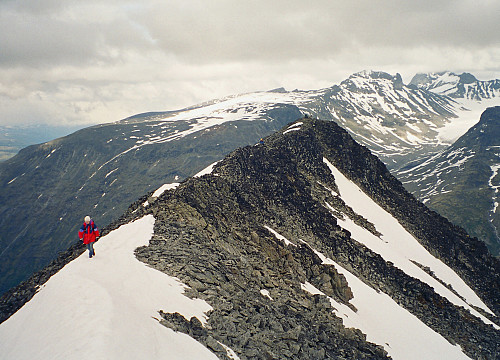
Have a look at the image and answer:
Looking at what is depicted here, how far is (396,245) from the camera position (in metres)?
66.2

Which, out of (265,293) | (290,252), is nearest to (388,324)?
(290,252)

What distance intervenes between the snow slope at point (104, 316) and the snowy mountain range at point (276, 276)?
3.7 inches

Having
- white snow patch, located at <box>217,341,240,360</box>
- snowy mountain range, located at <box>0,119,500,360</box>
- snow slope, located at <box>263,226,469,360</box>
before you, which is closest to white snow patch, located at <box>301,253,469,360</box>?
snow slope, located at <box>263,226,469,360</box>

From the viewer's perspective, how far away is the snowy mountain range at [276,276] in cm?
1922

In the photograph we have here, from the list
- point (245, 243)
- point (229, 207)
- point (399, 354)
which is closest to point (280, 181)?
point (229, 207)

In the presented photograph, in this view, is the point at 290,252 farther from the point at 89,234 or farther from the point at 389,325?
the point at 89,234

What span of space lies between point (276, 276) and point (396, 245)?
38.5 meters

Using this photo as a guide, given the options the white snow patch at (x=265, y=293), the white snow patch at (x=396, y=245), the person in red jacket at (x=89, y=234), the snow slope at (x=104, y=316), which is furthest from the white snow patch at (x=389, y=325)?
the person in red jacket at (x=89, y=234)

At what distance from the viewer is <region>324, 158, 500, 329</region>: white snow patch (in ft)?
196

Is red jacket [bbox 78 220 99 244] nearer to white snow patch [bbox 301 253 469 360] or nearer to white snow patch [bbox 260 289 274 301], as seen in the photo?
white snow patch [bbox 260 289 274 301]

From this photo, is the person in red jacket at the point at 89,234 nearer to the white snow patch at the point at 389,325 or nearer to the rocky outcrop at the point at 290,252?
the rocky outcrop at the point at 290,252

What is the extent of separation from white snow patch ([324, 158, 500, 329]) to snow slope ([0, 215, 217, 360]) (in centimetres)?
4355

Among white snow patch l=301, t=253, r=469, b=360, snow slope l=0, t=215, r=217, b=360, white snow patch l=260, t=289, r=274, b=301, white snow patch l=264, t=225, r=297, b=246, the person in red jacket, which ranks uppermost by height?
the person in red jacket

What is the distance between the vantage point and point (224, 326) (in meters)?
22.0
